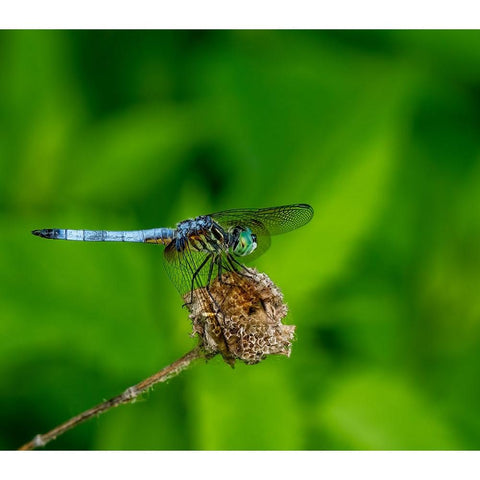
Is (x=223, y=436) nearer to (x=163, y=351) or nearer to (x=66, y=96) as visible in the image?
(x=163, y=351)

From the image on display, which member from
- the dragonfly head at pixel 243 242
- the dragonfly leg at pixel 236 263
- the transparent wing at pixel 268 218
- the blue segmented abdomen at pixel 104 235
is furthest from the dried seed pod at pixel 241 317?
the blue segmented abdomen at pixel 104 235

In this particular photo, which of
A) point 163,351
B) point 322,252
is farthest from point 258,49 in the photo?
point 163,351

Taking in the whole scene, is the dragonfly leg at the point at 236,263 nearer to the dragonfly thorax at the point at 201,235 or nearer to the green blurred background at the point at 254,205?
the dragonfly thorax at the point at 201,235

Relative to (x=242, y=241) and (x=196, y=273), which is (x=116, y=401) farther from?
(x=242, y=241)

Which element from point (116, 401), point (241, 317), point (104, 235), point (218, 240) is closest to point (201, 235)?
point (218, 240)

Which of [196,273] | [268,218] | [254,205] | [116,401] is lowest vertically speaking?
[116,401]

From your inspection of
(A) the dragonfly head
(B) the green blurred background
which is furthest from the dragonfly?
(B) the green blurred background
